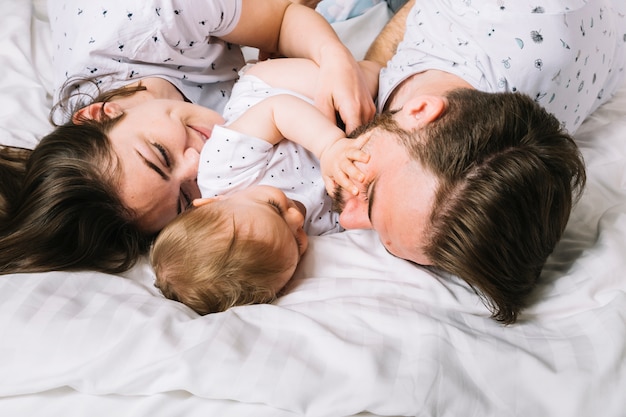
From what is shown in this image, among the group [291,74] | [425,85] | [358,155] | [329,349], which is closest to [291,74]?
[291,74]

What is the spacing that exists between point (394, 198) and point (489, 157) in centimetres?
16

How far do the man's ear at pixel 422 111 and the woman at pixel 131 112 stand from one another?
0.75ft

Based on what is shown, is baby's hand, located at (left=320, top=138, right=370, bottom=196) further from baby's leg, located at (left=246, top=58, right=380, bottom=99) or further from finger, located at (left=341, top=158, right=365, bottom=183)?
baby's leg, located at (left=246, top=58, right=380, bottom=99)

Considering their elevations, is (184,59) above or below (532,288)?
above

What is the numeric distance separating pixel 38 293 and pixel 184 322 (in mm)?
250

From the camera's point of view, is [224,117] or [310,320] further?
[224,117]

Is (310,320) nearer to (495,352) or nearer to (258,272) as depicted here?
(258,272)

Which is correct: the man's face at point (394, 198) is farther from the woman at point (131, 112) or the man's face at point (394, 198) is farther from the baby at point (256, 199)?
the woman at point (131, 112)

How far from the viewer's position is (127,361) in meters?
0.86

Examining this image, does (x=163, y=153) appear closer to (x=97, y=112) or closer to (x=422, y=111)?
(x=97, y=112)

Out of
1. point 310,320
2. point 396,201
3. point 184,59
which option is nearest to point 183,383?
point 310,320

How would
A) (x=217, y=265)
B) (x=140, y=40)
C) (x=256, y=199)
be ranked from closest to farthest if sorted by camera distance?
(x=217, y=265) → (x=256, y=199) → (x=140, y=40)

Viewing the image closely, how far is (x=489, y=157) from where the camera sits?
927 mm

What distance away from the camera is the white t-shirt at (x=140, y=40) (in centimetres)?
136
